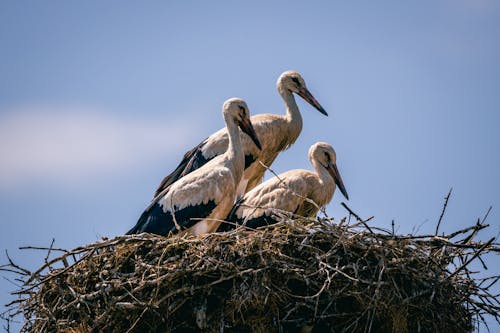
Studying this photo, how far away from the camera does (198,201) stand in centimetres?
955

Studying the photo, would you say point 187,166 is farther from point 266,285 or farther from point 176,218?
point 266,285

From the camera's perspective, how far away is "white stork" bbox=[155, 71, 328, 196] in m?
10.9

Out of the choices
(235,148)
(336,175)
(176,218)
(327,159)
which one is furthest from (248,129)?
(176,218)

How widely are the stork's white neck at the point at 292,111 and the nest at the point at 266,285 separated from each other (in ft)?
10.7

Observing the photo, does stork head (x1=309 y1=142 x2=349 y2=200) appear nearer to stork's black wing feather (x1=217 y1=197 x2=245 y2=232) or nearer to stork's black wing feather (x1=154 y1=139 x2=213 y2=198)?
stork's black wing feather (x1=217 y1=197 x2=245 y2=232)

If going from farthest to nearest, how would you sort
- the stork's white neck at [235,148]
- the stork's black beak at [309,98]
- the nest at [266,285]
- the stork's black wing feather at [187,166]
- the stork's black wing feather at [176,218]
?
1. the stork's black beak at [309,98]
2. the stork's black wing feather at [187,166]
3. the stork's white neck at [235,148]
4. the stork's black wing feather at [176,218]
5. the nest at [266,285]

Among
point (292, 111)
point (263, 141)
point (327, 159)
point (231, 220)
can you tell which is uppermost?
point (292, 111)

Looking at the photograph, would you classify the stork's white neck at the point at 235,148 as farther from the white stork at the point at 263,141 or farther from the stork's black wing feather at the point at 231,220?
the white stork at the point at 263,141

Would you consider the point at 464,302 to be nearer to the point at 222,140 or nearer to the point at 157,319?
the point at 157,319

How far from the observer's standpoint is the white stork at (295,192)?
938 cm

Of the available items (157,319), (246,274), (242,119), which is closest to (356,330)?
(246,274)

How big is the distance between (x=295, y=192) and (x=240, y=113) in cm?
103

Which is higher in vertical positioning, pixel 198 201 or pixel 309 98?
pixel 309 98

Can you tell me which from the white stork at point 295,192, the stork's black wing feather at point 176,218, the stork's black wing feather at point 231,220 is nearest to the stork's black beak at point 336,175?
the white stork at point 295,192
